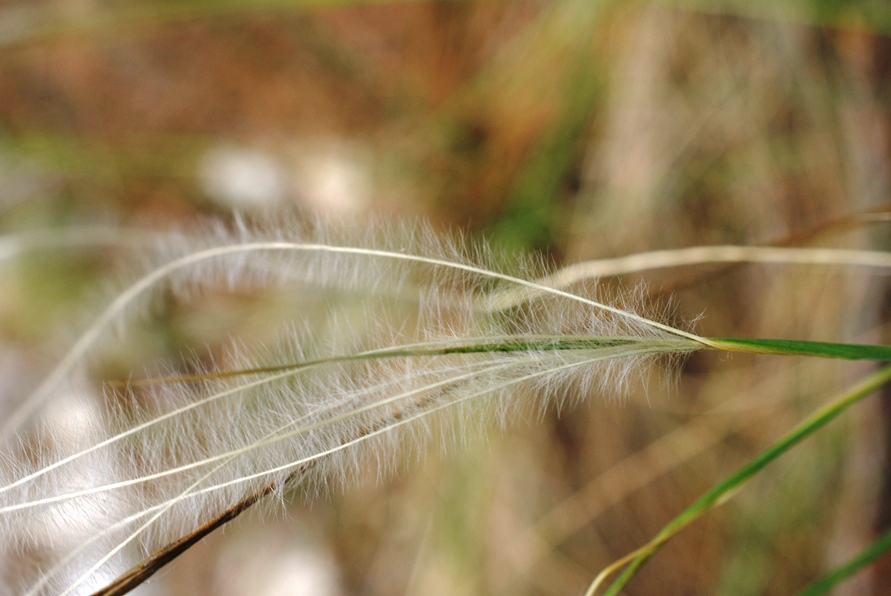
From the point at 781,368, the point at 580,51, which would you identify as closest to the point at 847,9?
the point at 580,51

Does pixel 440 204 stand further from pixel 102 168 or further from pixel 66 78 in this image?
pixel 66 78

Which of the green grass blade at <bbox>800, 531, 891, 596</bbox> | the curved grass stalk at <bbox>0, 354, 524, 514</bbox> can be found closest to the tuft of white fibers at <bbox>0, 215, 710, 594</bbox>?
the curved grass stalk at <bbox>0, 354, 524, 514</bbox>

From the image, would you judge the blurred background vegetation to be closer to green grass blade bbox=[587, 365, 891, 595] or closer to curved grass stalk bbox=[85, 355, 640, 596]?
green grass blade bbox=[587, 365, 891, 595]

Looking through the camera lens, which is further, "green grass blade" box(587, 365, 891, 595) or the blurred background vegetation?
the blurred background vegetation

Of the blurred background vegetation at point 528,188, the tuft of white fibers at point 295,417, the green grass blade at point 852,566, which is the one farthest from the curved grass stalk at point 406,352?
the blurred background vegetation at point 528,188

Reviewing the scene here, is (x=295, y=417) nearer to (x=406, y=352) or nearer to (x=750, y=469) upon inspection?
(x=406, y=352)

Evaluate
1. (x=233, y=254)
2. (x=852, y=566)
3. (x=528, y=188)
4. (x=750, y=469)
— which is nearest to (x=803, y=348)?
(x=750, y=469)
